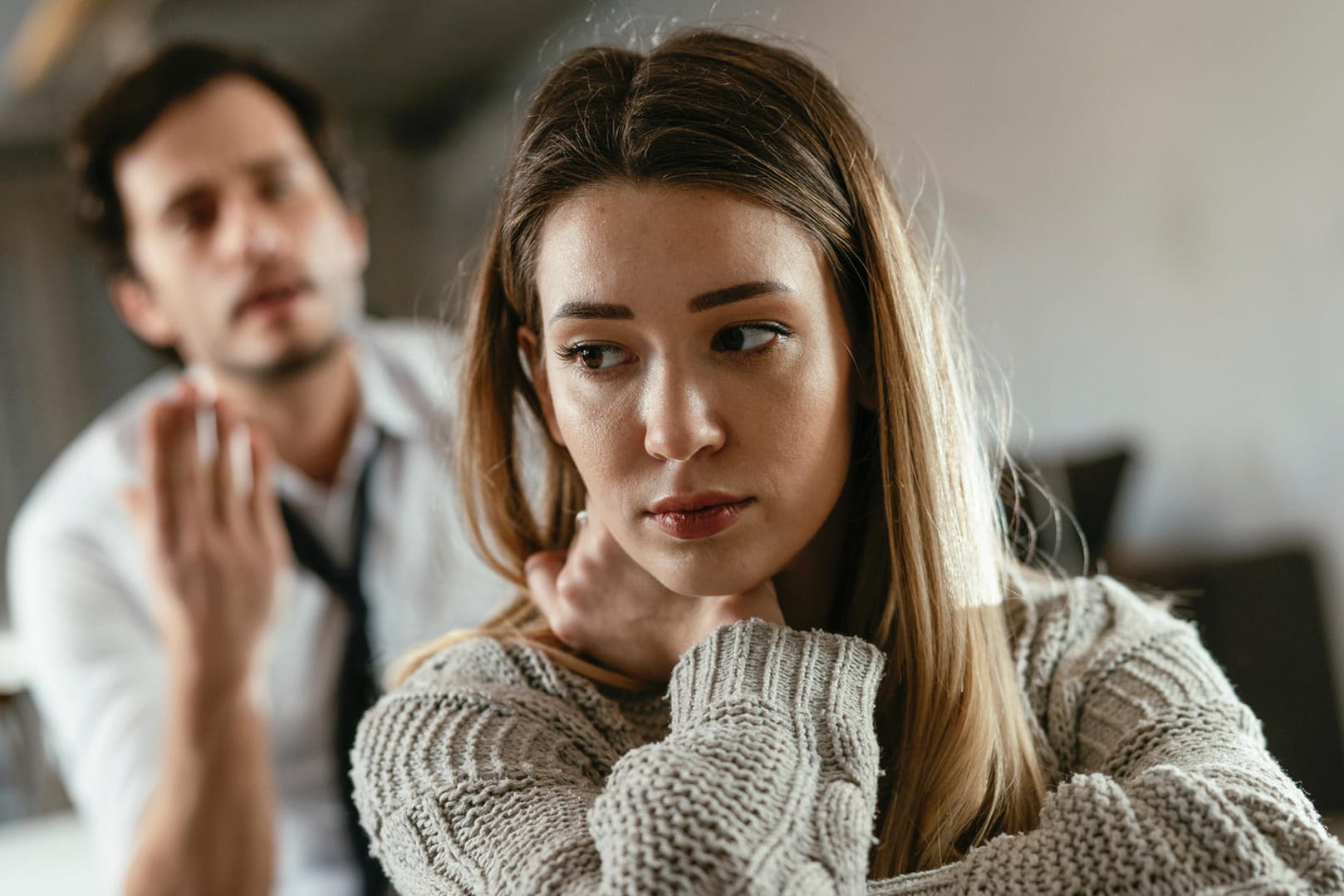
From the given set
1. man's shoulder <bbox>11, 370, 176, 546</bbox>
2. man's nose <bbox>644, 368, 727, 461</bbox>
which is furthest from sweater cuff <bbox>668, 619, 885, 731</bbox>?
man's shoulder <bbox>11, 370, 176, 546</bbox>

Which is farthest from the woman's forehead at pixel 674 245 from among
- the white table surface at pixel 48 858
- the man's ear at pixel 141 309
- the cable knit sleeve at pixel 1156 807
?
the white table surface at pixel 48 858

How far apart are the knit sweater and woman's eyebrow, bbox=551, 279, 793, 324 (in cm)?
17

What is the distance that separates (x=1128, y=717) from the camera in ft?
2.19

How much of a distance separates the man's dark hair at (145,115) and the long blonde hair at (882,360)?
3.62 feet

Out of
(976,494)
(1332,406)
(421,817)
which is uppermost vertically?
(976,494)

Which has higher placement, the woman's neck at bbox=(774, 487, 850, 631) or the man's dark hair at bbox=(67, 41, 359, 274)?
the man's dark hair at bbox=(67, 41, 359, 274)

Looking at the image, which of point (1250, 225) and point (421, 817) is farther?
point (1250, 225)

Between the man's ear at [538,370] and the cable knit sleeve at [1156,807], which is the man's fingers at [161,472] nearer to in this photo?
the man's ear at [538,370]

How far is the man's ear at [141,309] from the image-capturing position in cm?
176

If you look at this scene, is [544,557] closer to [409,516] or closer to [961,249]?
[409,516]

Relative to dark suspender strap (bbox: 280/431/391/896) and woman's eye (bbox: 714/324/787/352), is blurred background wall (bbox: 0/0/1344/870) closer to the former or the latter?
dark suspender strap (bbox: 280/431/391/896)

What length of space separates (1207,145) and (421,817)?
1.85 metres

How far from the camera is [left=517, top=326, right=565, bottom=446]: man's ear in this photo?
0.71m

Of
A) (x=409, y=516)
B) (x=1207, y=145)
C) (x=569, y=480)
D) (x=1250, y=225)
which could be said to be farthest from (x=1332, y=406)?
(x=569, y=480)
